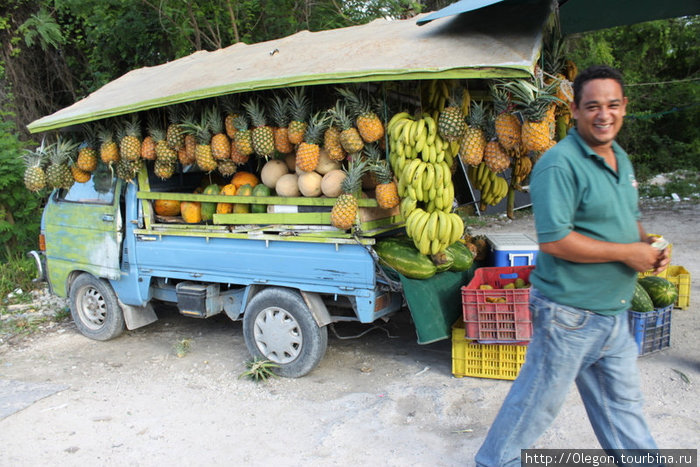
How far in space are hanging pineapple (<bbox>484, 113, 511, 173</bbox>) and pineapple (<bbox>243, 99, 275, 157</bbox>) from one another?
6.03ft

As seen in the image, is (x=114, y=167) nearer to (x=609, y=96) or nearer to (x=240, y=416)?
(x=240, y=416)

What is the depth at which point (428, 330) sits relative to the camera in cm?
444

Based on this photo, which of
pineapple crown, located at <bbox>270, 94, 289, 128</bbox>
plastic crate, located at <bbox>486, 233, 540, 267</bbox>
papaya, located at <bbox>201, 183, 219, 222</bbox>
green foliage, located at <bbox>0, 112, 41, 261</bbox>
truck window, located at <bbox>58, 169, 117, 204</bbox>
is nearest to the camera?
pineapple crown, located at <bbox>270, 94, 289, 128</bbox>

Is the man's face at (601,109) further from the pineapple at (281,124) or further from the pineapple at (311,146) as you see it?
the pineapple at (281,124)

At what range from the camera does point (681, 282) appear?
5.76m

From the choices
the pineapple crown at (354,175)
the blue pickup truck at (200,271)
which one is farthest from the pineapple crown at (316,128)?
the blue pickup truck at (200,271)

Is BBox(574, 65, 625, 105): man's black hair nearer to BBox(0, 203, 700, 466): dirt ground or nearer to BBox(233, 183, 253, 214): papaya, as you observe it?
BBox(0, 203, 700, 466): dirt ground

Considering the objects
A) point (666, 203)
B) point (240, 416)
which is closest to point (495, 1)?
point (240, 416)

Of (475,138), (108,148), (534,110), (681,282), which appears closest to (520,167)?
(475,138)

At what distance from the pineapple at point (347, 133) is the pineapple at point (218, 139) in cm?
115

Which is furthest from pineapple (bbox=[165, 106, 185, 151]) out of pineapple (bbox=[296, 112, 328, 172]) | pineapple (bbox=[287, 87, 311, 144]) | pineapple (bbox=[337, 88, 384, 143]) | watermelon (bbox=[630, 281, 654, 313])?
watermelon (bbox=[630, 281, 654, 313])

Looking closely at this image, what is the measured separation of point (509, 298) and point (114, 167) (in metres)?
4.14

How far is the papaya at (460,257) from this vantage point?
4.86 metres

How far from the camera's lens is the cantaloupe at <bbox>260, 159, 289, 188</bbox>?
514cm
